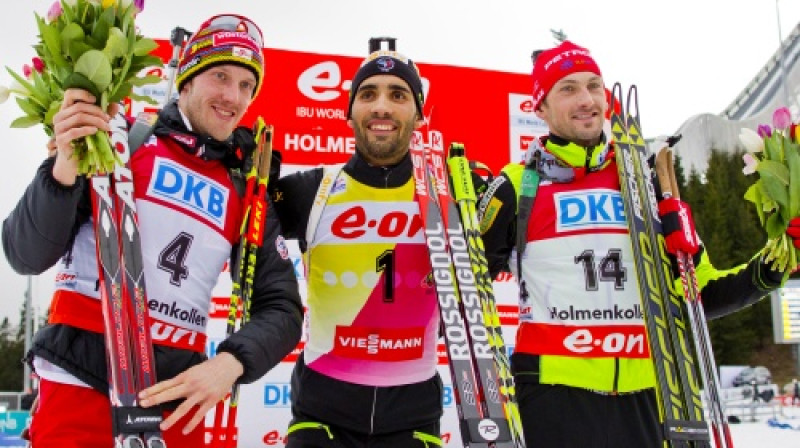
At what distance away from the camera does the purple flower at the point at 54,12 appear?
7.19ft

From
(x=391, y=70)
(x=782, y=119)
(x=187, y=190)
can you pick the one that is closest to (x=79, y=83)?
(x=187, y=190)

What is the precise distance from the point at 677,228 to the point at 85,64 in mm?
2384

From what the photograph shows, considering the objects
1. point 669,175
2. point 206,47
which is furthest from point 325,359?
point 669,175

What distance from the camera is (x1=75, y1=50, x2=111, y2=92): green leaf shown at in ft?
6.87

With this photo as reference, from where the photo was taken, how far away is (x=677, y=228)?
3016 mm

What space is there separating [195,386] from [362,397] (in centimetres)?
101

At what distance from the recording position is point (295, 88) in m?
7.03

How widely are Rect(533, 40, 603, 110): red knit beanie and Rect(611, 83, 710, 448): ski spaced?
0.40m

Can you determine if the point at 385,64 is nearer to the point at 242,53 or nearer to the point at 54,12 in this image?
the point at 242,53

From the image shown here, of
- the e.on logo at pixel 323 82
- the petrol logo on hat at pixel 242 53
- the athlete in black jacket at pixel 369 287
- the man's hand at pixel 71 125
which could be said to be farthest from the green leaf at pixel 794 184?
the e.on logo at pixel 323 82

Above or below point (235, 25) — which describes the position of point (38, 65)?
below

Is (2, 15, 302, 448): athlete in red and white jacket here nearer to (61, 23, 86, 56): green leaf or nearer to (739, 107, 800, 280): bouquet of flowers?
(61, 23, 86, 56): green leaf

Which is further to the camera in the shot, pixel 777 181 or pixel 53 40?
pixel 777 181

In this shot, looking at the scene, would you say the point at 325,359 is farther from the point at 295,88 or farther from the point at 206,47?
the point at 295,88
